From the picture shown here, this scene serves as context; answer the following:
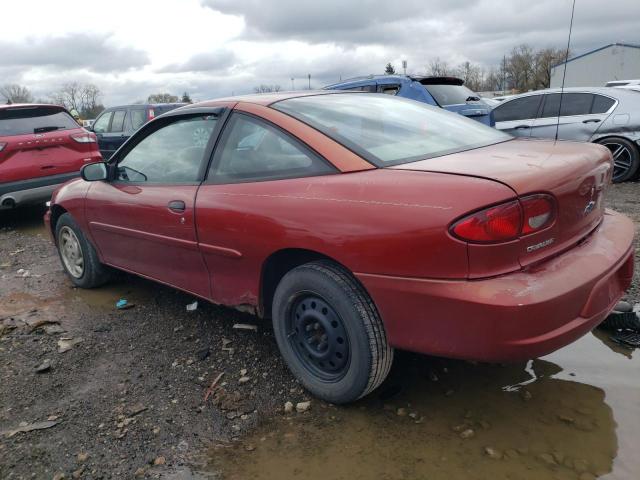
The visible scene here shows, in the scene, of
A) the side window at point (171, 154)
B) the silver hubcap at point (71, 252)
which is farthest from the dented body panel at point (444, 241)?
the silver hubcap at point (71, 252)

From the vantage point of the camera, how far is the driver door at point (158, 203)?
3100mm

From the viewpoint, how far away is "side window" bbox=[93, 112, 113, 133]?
11645 mm

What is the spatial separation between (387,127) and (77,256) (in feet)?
10.1

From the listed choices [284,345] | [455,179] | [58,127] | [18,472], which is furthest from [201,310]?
[58,127]

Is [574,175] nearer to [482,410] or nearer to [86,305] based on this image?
[482,410]

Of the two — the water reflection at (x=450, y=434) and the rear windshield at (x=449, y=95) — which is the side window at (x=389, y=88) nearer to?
the rear windshield at (x=449, y=95)

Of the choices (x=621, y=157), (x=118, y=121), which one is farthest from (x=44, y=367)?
(x=118, y=121)

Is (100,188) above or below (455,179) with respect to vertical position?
below

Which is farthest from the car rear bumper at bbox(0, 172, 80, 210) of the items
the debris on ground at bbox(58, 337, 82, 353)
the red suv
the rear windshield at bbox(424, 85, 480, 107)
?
the rear windshield at bbox(424, 85, 480, 107)

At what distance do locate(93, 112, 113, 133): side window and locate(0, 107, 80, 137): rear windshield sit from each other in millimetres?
4331

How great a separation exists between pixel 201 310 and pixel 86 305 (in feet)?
3.49

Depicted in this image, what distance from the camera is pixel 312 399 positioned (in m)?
2.68

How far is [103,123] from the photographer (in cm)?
1179

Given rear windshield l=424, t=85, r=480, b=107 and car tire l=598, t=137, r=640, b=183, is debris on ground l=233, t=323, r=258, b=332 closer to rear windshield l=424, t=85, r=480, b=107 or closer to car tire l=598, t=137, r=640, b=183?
rear windshield l=424, t=85, r=480, b=107
